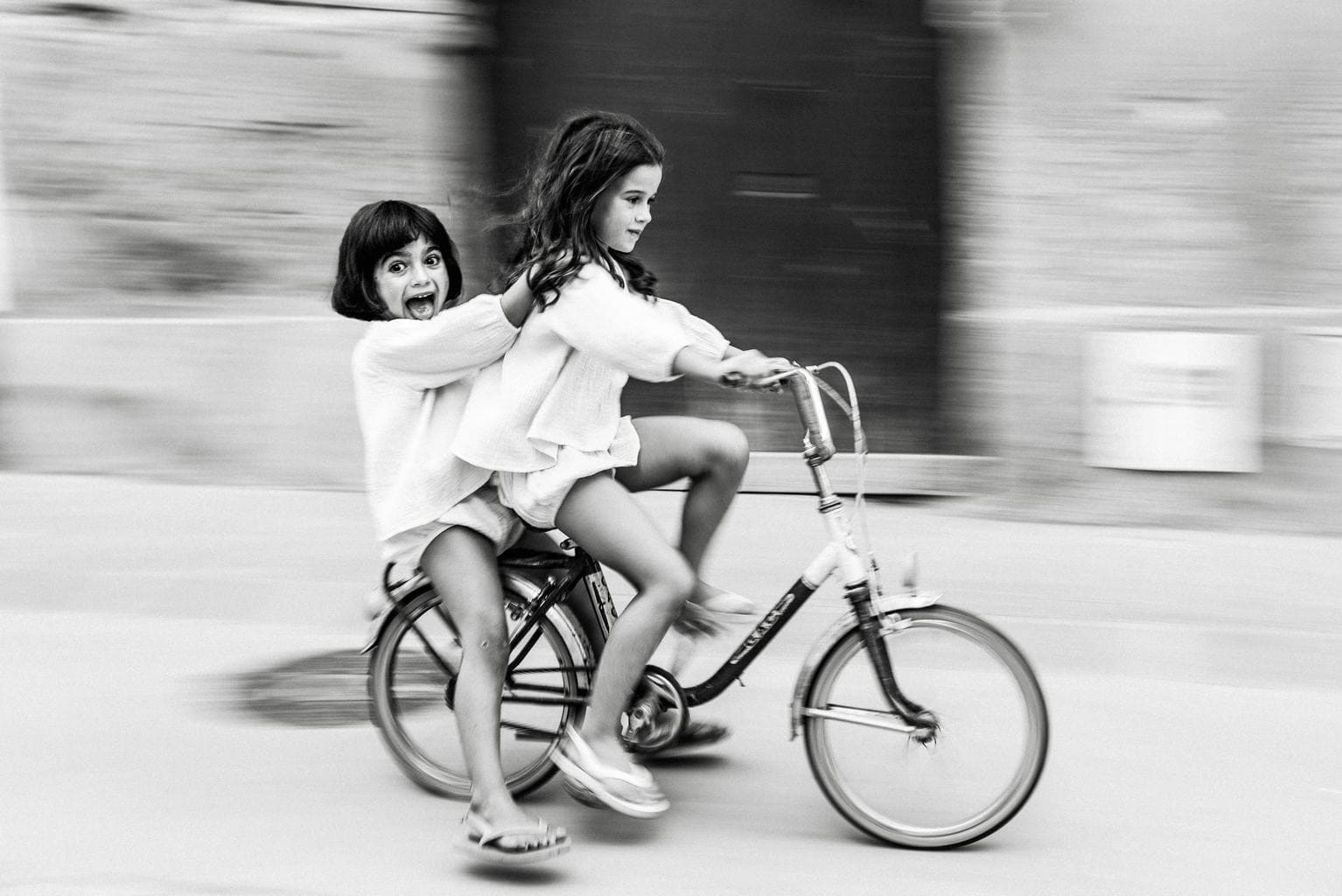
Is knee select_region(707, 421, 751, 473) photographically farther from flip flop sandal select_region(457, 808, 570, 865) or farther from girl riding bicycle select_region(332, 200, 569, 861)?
flip flop sandal select_region(457, 808, 570, 865)

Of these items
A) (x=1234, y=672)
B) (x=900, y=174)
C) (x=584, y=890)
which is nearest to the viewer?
(x=584, y=890)

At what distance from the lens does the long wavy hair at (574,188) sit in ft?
10.3

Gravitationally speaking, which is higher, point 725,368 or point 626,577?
point 725,368

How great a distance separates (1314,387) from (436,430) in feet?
11.7

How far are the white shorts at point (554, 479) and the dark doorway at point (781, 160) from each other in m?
2.86

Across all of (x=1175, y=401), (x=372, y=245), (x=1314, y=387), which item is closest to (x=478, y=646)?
(x=372, y=245)

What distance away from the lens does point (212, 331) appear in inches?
247

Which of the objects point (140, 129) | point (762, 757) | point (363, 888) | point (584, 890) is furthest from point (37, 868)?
point (140, 129)

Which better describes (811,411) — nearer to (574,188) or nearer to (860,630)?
(860,630)

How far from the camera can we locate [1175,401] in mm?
5469

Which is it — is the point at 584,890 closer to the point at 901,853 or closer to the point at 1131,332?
the point at 901,853

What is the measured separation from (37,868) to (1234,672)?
3.65 meters

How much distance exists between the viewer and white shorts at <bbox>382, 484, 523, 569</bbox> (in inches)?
133

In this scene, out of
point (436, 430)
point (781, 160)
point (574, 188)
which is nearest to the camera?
point (574, 188)
